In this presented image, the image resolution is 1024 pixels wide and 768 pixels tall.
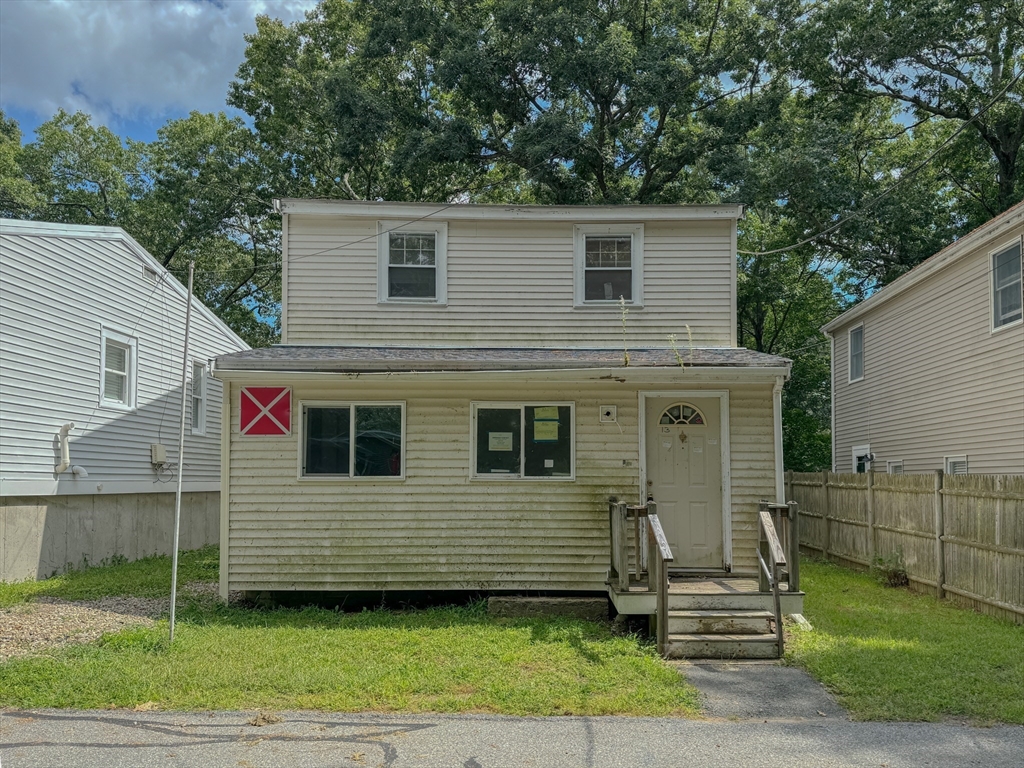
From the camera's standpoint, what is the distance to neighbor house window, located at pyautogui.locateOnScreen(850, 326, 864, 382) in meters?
17.7

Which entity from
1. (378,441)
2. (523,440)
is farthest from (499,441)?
(378,441)

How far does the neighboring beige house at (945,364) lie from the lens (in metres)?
11.8

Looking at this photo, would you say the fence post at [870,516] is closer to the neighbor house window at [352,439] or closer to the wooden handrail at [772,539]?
the wooden handrail at [772,539]

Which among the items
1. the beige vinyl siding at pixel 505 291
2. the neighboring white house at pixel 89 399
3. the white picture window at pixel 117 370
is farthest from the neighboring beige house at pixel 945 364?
the white picture window at pixel 117 370

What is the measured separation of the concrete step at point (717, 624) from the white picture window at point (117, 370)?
10.00 m

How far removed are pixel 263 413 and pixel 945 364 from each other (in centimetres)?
1133

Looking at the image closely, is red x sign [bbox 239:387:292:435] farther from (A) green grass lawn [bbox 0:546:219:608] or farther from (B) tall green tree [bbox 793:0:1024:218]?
(B) tall green tree [bbox 793:0:1024:218]

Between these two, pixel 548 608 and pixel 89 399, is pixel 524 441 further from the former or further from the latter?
pixel 89 399

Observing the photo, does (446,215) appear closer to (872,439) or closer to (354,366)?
(354,366)

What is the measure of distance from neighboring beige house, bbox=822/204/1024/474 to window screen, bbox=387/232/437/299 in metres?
8.32

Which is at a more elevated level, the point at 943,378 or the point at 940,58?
the point at 940,58

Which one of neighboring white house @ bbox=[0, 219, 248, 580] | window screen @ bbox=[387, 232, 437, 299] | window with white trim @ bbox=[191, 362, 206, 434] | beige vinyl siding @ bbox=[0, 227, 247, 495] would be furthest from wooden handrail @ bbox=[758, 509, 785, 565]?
window with white trim @ bbox=[191, 362, 206, 434]

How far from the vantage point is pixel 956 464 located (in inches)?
531

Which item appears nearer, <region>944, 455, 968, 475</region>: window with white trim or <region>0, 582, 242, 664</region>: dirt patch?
<region>0, 582, 242, 664</region>: dirt patch
